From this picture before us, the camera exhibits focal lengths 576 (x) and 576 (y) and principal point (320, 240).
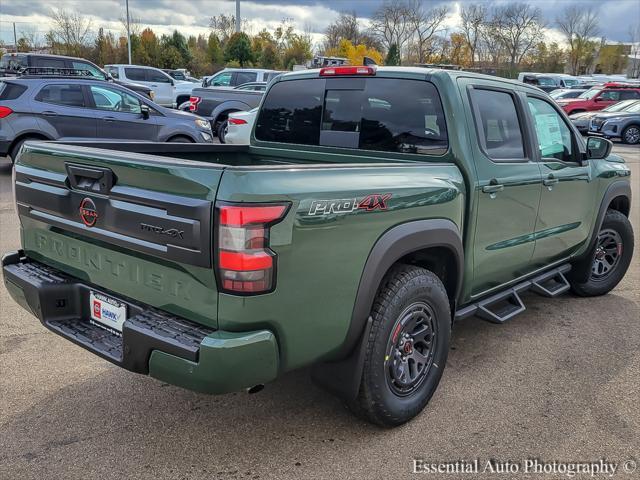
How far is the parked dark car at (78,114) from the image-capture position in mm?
9727

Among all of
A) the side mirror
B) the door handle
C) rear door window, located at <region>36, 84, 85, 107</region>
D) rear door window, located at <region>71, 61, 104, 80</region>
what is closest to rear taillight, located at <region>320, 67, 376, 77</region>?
the door handle

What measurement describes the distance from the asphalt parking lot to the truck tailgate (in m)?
0.79

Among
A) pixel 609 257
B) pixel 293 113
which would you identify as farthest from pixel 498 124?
pixel 609 257

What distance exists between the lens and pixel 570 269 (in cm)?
503

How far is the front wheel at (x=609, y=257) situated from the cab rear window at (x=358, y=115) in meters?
2.51

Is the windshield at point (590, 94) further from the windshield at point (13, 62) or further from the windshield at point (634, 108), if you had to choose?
the windshield at point (13, 62)

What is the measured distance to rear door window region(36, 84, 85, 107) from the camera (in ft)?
32.7

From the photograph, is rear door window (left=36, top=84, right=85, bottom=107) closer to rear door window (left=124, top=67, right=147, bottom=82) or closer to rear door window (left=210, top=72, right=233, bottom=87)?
rear door window (left=210, top=72, right=233, bottom=87)

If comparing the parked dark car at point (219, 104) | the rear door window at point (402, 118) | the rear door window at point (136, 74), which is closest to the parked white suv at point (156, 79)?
the rear door window at point (136, 74)

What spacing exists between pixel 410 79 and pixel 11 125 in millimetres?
8463

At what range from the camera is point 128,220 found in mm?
2490

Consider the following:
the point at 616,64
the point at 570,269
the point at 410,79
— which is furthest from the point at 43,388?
the point at 616,64

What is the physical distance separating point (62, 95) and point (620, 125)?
712 inches

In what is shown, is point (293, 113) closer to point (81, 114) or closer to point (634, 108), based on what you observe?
point (81, 114)
